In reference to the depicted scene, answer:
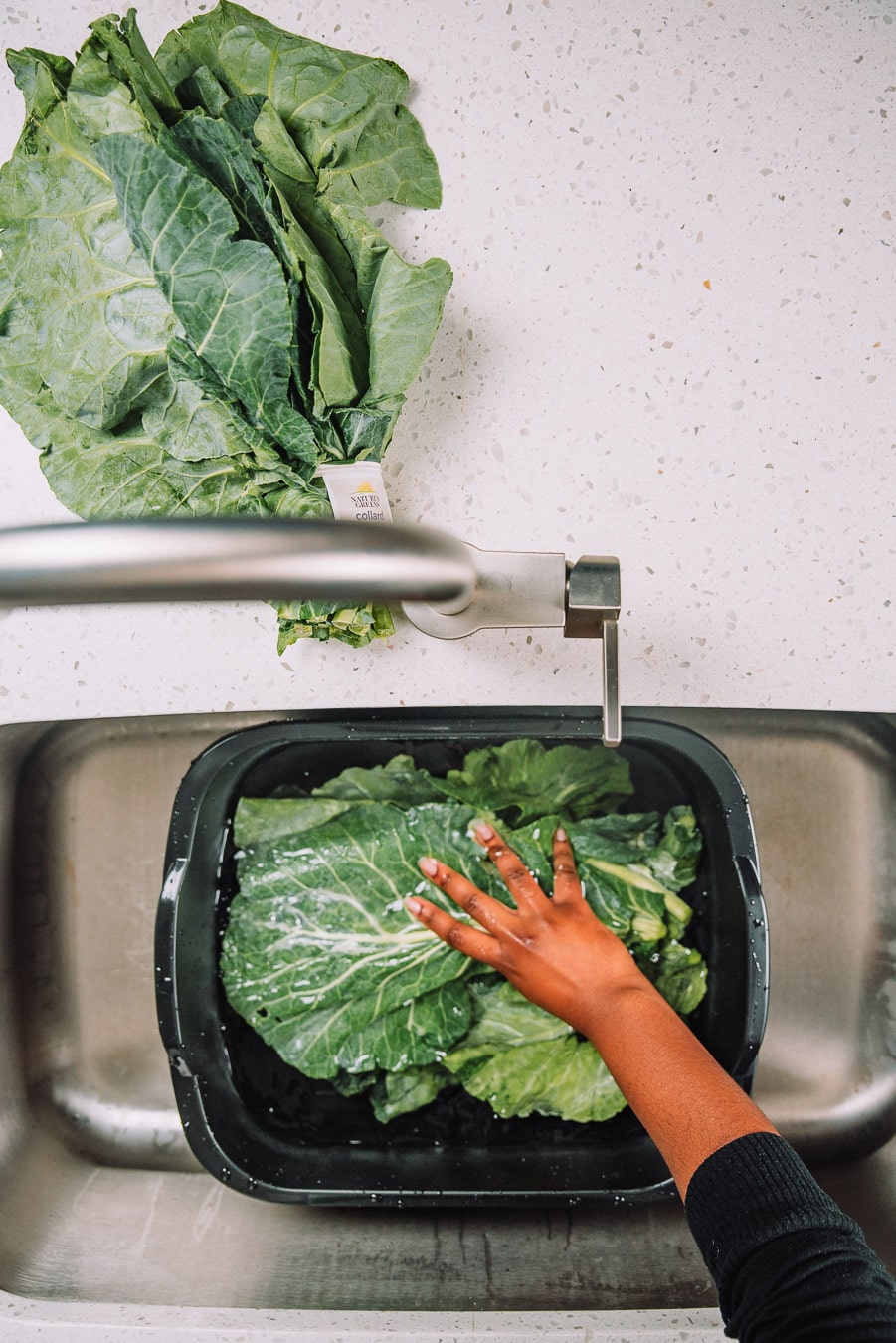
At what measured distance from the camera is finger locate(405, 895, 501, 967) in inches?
31.7

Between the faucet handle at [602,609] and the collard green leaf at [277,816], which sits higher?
the faucet handle at [602,609]

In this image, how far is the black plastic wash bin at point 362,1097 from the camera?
79cm

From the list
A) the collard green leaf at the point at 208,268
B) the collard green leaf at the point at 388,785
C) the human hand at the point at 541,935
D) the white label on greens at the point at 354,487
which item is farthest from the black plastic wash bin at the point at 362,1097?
the collard green leaf at the point at 208,268

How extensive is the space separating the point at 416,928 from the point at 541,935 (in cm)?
15

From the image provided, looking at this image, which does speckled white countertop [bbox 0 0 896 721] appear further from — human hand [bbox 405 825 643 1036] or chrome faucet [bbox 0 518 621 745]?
chrome faucet [bbox 0 518 621 745]

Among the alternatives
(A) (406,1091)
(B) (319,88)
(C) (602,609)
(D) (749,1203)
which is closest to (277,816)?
(A) (406,1091)

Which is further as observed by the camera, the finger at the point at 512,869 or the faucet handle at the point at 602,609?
the finger at the point at 512,869

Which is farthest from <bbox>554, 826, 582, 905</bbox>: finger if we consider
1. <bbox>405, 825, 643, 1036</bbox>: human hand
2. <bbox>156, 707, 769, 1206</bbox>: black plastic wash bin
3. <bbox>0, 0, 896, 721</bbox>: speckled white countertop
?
<bbox>0, 0, 896, 721</bbox>: speckled white countertop

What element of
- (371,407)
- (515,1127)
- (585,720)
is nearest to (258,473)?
(371,407)

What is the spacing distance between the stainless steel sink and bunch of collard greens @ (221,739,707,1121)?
5.0 inches

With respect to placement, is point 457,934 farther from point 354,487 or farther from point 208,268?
point 208,268

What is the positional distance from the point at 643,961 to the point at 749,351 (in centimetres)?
63

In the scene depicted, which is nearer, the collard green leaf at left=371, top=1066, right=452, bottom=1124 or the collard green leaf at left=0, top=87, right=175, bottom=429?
the collard green leaf at left=0, top=87, right=175, bottom=429

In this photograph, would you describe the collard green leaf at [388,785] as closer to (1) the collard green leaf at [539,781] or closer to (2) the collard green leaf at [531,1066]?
(1) the collard green leaf at [539,781]
